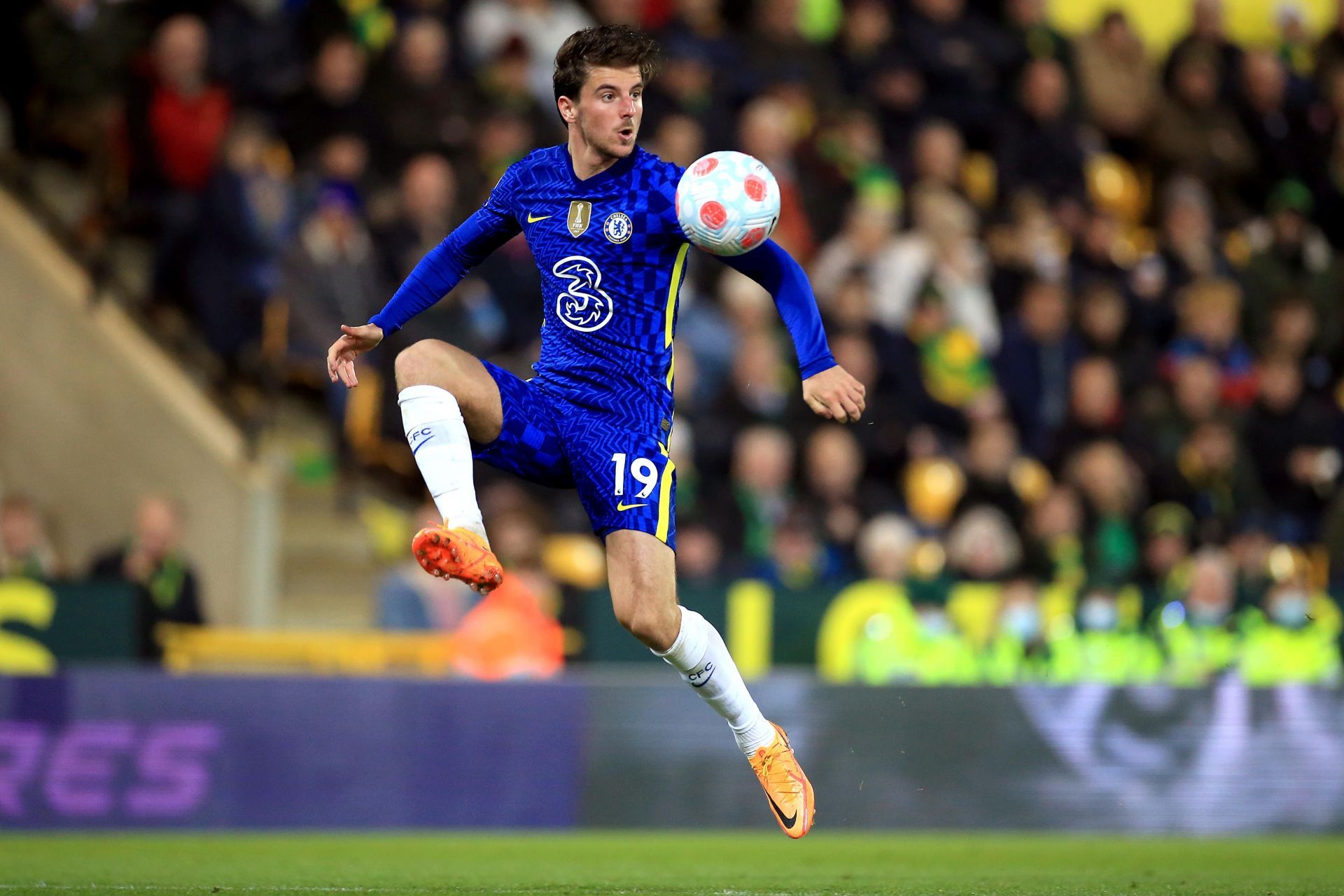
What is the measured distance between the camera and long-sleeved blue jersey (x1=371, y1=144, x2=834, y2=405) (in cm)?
603

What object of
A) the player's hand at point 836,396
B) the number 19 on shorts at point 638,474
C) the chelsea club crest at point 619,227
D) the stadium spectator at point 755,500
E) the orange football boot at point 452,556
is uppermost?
the chelsea club crest at point 619,227

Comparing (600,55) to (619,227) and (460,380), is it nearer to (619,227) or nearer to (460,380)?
(619,227)

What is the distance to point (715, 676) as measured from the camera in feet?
20.6

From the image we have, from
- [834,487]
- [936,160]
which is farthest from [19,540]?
[936,160]

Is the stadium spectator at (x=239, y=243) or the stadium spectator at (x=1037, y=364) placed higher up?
the stadium spectator at (x=239, y=243)

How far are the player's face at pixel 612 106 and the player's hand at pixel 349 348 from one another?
0.95m

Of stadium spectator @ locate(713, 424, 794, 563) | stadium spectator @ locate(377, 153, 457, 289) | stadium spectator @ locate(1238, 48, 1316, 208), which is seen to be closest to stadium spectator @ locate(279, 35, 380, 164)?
stadium spectator @ locate(377, 153, 457, 289)

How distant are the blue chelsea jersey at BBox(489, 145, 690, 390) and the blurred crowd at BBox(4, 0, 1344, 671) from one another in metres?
5.05

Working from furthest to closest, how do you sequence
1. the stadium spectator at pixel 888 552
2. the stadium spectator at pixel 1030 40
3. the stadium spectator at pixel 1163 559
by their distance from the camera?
1. the stadium spectator at pixel 1030 40
2. the stadium spectator at pixel 1163 559
3. the stadium spectator at pixel 888 552

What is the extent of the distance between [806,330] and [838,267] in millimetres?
7253

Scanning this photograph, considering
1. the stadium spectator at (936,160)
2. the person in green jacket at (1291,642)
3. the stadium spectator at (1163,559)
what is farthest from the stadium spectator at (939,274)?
the person in green jacket at (1291,642)

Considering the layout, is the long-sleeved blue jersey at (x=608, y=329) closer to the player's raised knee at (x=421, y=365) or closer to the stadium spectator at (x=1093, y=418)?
the player's raised knee at (x=421, y=365)

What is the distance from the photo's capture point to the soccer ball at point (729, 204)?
5.76 meters

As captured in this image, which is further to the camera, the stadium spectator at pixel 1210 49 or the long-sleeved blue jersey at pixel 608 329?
the stadium spectator at pixel 1210 49
